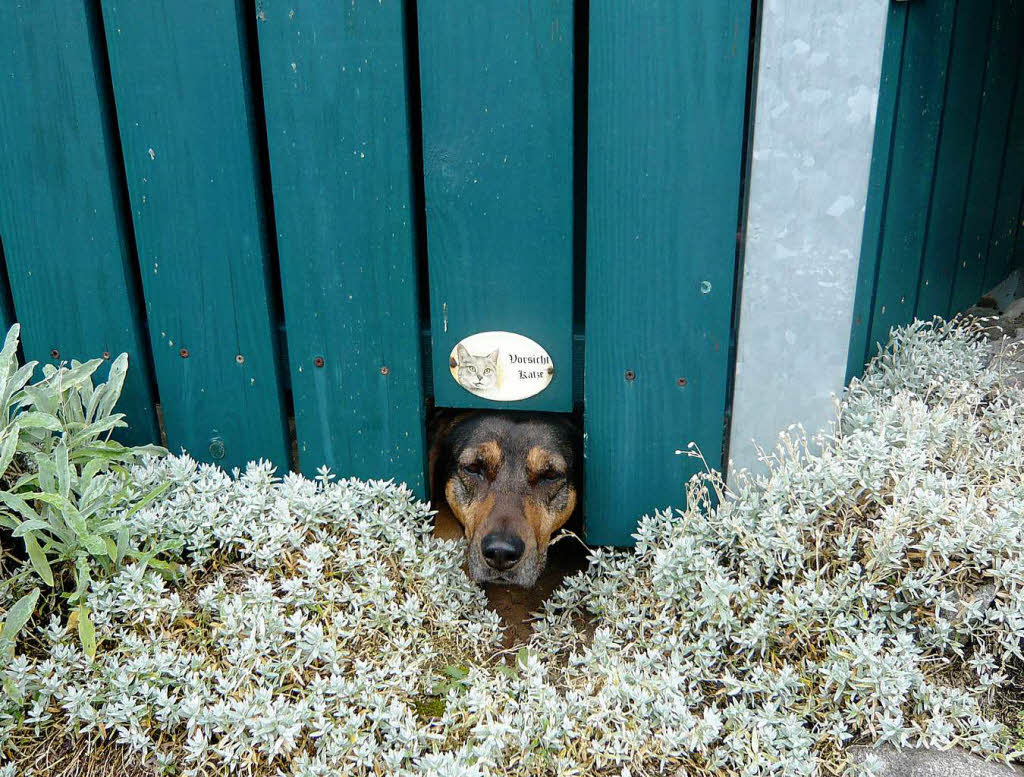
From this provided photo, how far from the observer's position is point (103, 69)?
2.77m


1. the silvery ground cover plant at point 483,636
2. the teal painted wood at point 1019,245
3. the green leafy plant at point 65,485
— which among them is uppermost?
the teal painted wood at point 1019,245

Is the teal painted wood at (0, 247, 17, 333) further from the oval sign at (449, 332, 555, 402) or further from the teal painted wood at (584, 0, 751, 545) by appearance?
the teal painted wood at (584, 0, 751, 545)

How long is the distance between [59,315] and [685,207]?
7.21 ft

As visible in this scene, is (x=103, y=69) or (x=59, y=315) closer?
(x=103, y=69)

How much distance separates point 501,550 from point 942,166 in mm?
2346

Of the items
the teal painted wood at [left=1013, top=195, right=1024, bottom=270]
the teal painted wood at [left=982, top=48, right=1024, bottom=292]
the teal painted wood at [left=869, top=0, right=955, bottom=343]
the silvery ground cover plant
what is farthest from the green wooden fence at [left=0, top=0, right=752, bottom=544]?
the teal painted wood at [left=1013, top=195, right=1024, bottom=270]

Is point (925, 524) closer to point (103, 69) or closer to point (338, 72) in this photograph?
point (338, 72)

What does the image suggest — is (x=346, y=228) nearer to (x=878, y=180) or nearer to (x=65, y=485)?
(x=65, y=485)

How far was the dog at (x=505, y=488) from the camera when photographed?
10.3 ft

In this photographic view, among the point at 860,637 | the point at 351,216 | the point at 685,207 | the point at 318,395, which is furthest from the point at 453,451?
the point at 860,637

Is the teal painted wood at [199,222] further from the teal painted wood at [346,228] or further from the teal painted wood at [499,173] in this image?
the teal painted wood at [499,173]

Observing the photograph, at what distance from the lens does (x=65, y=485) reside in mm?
2305

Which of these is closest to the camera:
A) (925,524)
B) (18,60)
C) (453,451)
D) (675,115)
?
(925,524)

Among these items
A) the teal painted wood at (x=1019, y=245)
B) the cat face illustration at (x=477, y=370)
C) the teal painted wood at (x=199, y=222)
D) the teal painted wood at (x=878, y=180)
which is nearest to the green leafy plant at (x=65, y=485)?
the teal painted wood at (x=199, y=222)
